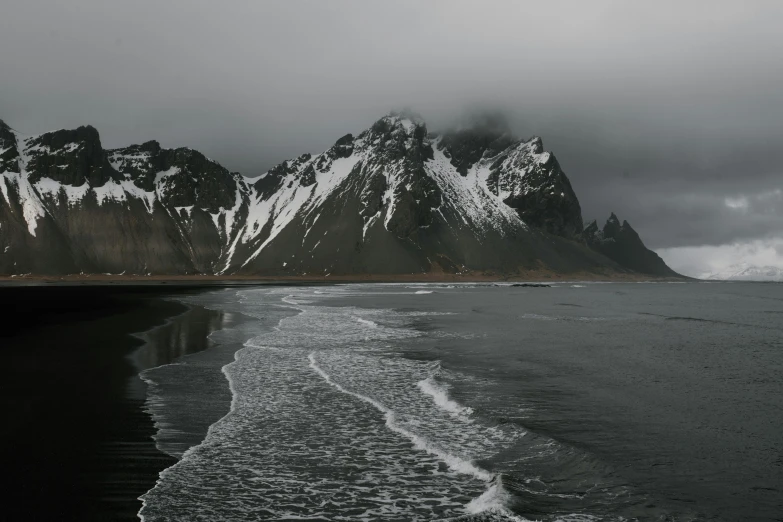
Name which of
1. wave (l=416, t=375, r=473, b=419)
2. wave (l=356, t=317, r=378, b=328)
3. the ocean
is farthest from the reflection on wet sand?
wave (l=416, t=375, r=473, b=419)

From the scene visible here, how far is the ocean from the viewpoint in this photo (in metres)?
10.5

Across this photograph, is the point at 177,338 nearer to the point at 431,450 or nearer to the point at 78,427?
the point at 78,427

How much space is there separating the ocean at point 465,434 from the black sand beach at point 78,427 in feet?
2.26

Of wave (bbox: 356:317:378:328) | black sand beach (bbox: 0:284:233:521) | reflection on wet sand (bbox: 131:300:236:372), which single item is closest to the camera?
black sand beach (bbox: 0:284:233:521)

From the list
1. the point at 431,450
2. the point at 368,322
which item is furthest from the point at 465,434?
the point at 368,322

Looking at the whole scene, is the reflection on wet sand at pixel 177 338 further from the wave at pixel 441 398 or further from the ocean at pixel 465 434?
the wave at pixel 441 398

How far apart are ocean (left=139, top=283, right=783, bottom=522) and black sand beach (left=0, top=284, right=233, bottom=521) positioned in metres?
0.69

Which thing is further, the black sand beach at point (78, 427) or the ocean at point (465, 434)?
the ocean at point (465, 434)

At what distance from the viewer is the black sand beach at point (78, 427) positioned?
10312 mm

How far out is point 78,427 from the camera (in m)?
15.3

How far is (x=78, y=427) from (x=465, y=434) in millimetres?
10515

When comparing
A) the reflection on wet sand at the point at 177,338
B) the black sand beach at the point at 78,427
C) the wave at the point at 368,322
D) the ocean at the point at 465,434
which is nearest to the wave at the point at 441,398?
the ocean at the point at 465,434

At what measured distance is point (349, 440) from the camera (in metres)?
14.6

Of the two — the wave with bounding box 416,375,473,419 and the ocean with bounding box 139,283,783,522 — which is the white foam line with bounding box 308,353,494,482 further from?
the wave with bounding box 416,375,473,419
